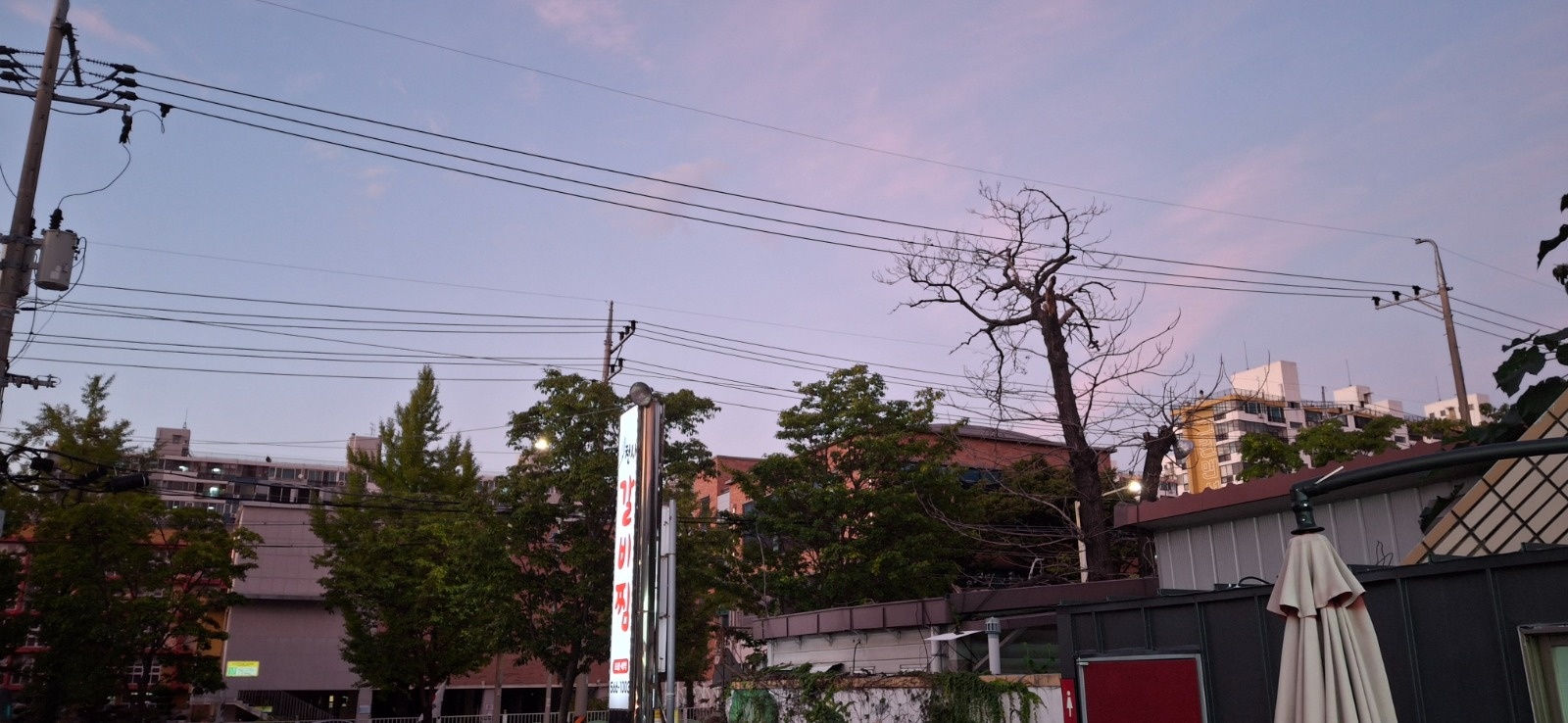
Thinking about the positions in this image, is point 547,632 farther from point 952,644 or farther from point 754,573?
point 952,644

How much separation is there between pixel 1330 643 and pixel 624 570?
10204 millimetres

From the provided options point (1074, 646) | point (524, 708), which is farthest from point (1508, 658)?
point (524, 708)

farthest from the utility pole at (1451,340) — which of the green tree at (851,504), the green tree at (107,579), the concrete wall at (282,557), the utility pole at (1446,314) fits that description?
the concrete wall at (282,557)

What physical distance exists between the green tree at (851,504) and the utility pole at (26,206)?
2322 cm

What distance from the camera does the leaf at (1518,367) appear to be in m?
11.5

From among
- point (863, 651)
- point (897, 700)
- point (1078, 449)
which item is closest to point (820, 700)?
point (863, 651)

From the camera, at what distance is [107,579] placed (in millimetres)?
37062

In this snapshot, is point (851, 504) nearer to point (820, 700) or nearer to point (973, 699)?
point (820, 700)

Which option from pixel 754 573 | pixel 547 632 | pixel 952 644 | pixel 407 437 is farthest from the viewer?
pixel 407 437

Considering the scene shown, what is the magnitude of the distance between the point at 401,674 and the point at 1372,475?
42.1 m

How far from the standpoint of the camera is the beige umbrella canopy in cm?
647

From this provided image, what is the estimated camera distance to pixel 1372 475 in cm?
601

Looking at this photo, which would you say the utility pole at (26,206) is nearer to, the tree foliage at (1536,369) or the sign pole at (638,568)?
the sign pole at (638,568)

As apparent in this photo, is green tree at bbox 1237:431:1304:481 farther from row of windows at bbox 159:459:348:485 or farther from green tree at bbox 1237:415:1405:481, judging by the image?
row of windows at bbox 159:459:348:485
